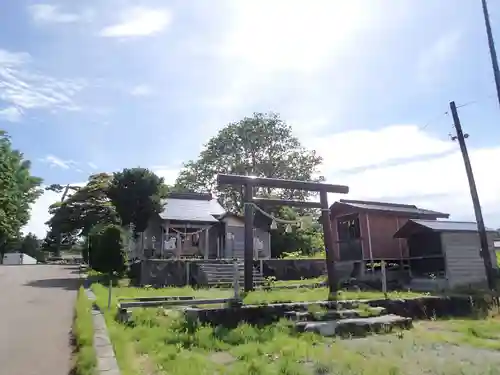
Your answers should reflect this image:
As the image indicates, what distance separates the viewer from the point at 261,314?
8750mm

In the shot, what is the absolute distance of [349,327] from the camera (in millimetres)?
→ 7695

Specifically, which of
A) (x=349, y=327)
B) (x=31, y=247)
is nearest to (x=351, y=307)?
(x=349, y=327)

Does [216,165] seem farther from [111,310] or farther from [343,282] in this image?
[111,310]

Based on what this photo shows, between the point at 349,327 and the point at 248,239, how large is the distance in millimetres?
3686

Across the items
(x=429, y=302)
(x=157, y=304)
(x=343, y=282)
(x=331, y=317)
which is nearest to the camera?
(x=331, y=317)

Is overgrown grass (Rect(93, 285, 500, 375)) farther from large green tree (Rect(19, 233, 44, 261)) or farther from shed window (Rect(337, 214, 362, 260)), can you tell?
large green tree (Rect(19, 233, 44, 261))

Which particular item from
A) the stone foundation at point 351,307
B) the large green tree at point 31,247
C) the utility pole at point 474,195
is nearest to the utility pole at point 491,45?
the utility pole at point 474,195

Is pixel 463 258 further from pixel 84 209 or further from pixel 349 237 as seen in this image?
pixel 84 209

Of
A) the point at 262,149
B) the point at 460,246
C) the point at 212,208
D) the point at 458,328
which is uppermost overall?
the point at 262,149

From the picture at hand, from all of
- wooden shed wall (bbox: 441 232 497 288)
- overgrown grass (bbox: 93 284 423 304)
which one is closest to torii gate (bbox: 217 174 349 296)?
overgrown grass (bbox: 93 284 423 304)

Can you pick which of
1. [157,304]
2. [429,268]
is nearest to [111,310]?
[157,304]

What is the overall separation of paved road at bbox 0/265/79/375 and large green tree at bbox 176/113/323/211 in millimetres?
26188

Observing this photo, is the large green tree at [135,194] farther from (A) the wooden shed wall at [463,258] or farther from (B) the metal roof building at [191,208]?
(A) the wooden shed wall at [463,258]

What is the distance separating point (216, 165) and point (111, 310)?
30685 mm
